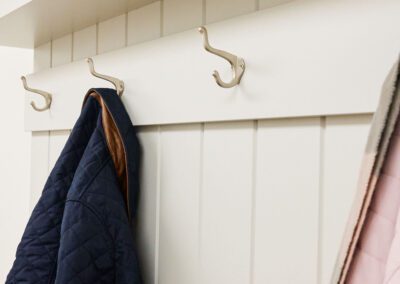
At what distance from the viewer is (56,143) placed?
102cm

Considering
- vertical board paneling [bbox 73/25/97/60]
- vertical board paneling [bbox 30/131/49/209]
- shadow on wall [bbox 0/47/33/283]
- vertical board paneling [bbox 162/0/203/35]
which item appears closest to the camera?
vertical board paneling [bbox 162/0/203/35]

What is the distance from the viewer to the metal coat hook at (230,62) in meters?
0.57

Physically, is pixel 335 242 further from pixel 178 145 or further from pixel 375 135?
pixel 178 145

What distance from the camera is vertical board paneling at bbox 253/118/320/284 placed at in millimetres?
515

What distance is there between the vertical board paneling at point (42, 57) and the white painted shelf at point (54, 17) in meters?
0.03

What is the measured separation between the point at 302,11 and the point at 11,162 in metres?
1.11

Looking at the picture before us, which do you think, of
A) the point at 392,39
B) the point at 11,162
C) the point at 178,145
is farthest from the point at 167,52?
the point at 11,162

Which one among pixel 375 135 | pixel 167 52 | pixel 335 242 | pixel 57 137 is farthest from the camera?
pixel 57 137

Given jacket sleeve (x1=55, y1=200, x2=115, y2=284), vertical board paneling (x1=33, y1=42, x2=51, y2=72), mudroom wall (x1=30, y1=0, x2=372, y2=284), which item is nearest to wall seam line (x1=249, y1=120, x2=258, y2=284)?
mudroom wall (x1=30, y1=0, x2=372, y2=284)

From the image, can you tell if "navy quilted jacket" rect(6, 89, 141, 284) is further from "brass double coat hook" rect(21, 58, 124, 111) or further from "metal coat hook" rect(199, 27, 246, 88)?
"metal coat hook" rect(199, 27, 246, 88)

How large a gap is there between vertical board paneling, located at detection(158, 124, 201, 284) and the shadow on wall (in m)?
0.72

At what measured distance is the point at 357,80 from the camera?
0.46 metres

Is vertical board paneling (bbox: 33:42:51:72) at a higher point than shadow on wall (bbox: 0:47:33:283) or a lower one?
higher

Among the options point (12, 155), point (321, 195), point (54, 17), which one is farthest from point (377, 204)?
point (12, 155)
